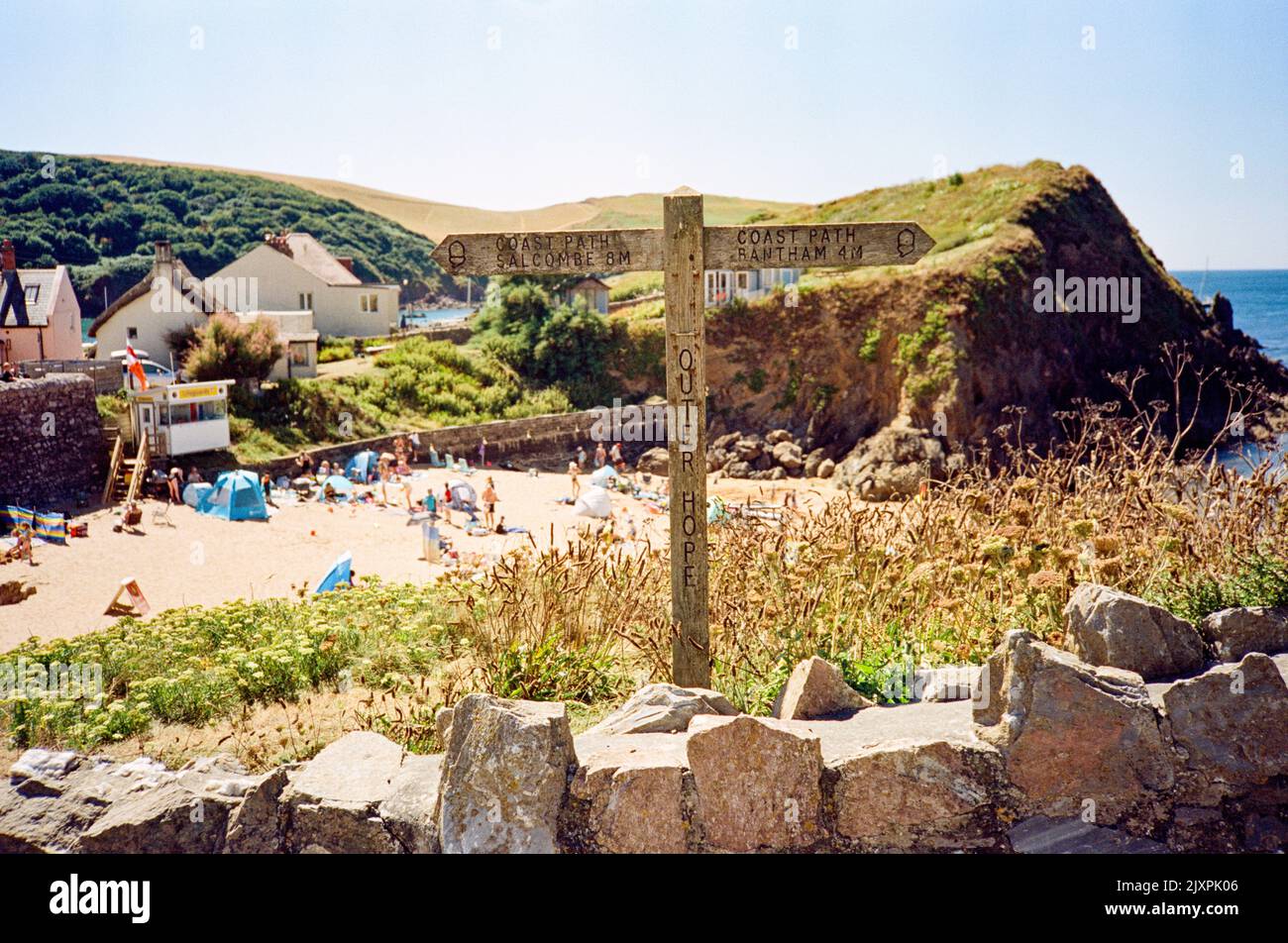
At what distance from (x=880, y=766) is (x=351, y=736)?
7.77ft

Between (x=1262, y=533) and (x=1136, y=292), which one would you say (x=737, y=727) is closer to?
(x=1262, y=533)

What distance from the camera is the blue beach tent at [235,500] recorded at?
24.8 metres

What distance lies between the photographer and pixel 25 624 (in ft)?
52.6

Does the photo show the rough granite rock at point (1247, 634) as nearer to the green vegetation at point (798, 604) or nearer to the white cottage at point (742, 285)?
the green vegetation at point (798, 604)

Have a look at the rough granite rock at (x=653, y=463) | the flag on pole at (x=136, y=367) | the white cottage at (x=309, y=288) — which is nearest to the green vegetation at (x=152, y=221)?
the white cottage at (x=309, y=288)

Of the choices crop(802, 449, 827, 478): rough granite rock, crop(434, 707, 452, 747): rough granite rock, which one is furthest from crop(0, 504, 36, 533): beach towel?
crop(802, 449, 827, 478): rough granite rock

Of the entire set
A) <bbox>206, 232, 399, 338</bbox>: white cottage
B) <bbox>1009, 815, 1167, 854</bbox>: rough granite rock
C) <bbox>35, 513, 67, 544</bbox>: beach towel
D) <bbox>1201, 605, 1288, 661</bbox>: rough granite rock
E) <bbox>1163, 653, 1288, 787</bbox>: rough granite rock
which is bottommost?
<bbox>35, 513, 67, 544</bbox>: beach towel

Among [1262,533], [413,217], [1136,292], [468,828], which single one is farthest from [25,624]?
[413,217]

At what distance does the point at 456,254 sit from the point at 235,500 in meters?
21.5

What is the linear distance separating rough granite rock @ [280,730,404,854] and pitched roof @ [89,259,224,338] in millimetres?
36650

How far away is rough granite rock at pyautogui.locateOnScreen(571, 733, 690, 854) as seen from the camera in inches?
148

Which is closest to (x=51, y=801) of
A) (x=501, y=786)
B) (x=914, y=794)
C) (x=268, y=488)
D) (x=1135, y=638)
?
(x=501, y=786)

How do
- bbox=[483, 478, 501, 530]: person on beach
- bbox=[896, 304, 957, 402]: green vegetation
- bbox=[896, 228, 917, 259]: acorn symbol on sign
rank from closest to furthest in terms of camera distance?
1. bbox=[896, 228, 917, 259]: acorn symbol on sign
2. bbox=[483, 478, 501, 530]: person on beach
3. bbox=[896, 304, 957, 402]: green vegetation

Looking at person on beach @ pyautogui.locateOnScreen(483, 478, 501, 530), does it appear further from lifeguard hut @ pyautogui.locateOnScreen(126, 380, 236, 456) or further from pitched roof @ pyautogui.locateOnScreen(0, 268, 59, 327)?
pitched roof @ pyautogui.locateOnScreen(0, 268, 59, 327)
